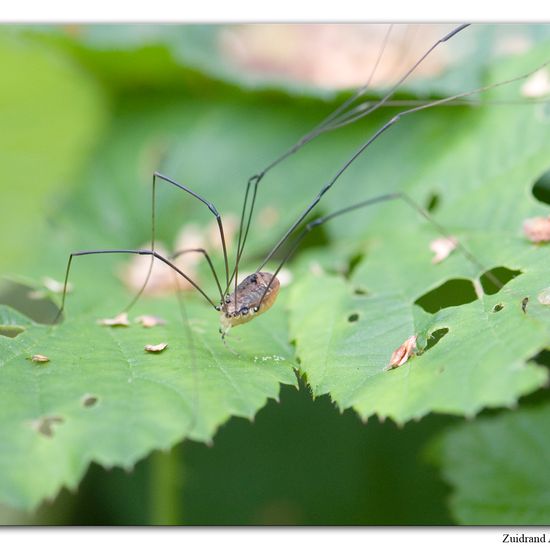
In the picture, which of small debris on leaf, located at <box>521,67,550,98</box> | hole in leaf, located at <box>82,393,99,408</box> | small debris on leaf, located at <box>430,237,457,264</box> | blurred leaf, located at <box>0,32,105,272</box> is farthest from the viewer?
blurred leaf, located at <box>0,32,105,272</box>

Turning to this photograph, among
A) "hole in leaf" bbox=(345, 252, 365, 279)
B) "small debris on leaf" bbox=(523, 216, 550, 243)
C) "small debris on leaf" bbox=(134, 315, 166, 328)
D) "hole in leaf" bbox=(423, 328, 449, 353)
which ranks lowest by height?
"hole in leaf" bbox=(423, 328, 449, 353)

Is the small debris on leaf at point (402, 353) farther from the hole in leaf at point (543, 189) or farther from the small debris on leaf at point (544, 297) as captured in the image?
the hole in leaf at point (543, 189)

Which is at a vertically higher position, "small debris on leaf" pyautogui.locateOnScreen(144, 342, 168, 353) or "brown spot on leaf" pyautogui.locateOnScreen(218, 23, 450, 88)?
"brown spot on leaf" pyautogui.locateOnScreen(218, 23, 450, 88)

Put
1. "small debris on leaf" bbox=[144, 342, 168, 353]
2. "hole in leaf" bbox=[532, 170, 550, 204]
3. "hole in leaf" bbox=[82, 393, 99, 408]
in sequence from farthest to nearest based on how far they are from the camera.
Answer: "hole in leaf" bbox=[532, 170, 550, 204]
"small debris on leaf" bbox=[144, 342, 168, 353]
"hole in leaf" bbox=[82, 393, 99, 408]

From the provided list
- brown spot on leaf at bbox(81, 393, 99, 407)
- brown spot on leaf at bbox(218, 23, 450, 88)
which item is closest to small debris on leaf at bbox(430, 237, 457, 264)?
brown spot on leaf at bbox(218, 23, 450, 88)

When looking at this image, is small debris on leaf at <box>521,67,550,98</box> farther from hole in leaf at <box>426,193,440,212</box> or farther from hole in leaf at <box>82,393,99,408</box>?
hole in leaf at <box>82,393,99,408</box>
